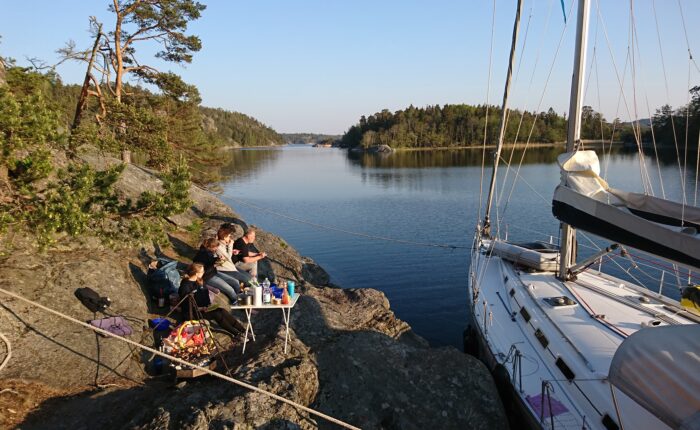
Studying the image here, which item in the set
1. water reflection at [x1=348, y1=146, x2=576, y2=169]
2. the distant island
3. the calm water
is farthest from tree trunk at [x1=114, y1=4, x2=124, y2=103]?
the distant island

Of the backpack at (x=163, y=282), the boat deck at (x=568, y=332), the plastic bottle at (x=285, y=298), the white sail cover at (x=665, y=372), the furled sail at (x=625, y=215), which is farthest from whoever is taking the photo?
the backpack at (x=163, y=282)

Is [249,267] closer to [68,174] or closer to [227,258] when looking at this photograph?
[227,258]

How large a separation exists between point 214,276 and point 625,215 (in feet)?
25.1

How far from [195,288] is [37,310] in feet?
8.08

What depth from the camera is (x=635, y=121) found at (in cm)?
1134

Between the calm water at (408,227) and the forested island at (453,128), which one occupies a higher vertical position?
the forested island at (453,128)

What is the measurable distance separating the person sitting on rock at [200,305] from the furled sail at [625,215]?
6.64 metres

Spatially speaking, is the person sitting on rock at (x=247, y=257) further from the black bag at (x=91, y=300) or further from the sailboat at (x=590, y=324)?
the sailboat at (x=590, y=324)

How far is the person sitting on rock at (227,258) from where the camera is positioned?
954cm

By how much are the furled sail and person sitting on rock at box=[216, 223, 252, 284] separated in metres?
6.77

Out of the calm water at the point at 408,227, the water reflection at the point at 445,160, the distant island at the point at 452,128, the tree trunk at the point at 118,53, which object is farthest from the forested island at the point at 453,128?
the tree trunk at the point at 118,53

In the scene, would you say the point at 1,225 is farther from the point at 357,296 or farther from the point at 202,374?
the point at 357,296

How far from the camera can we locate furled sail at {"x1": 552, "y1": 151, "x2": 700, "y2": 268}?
5383mm

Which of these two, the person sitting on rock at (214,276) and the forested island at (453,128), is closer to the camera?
the person sitting on rock at (214,276)
